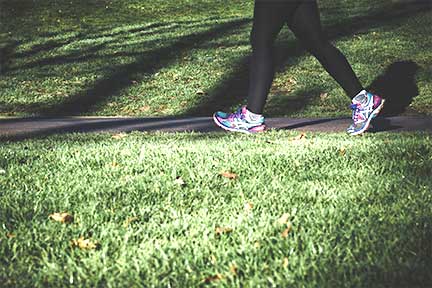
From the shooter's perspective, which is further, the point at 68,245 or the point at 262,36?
the point at 262,36

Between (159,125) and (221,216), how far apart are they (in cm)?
439

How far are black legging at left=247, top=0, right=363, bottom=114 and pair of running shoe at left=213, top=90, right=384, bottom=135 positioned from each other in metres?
0.08

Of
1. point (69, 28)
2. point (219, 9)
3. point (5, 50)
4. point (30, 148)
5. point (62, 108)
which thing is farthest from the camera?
point (219, 9)

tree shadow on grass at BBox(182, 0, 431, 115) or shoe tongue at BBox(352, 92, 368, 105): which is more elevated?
shoe tongue at BBox(352, 92, 368, 105)

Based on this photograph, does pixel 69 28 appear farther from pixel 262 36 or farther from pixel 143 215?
pixel 143 215

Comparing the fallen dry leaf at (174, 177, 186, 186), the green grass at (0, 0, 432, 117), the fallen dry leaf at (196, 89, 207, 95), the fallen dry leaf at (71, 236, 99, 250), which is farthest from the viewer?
the fallen dry leaf at (196, 89, 207, 95)

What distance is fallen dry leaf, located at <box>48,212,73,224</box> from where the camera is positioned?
2.38 m

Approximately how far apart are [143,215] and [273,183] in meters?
0.71

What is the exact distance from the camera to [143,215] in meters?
2.43

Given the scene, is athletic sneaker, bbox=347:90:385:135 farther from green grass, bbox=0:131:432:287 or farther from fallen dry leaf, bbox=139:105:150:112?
fallen dry leaf, bbox=139:105:150:112

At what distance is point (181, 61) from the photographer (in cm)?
1134

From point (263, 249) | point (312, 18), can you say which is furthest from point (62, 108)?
point (263, 249)

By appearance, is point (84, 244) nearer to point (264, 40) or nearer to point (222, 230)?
point (222, 230)

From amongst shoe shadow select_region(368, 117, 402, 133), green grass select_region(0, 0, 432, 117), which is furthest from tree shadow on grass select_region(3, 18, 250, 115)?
shoe shadow select_region(368, 117, 402, 133)
